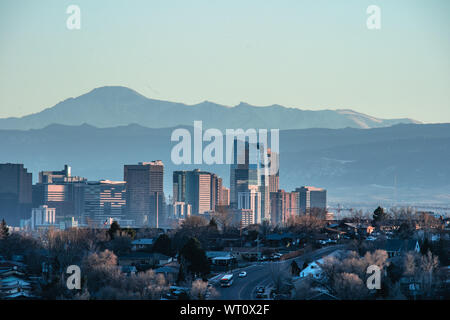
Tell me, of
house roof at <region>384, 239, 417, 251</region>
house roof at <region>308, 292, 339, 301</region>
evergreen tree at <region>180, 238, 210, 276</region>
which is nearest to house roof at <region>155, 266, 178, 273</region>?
evergreen tree at <region>180, 238, 210, 276</region>

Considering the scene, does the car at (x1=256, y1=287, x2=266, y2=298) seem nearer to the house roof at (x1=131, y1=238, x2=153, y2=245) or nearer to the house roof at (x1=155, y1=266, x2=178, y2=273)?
the house roof at (x1=155, y1=266, x2=178, y2=273)

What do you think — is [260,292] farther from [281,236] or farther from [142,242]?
[281,236]

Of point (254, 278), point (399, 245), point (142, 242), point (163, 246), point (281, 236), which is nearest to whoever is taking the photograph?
point (254, 278)

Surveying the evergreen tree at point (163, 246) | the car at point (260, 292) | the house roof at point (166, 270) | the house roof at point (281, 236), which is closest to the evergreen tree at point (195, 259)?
the house roof at point (166, 270)

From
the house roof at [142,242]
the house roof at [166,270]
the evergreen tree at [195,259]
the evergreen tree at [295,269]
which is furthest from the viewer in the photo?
the house roof at [142,242]

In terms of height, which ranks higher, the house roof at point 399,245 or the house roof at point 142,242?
the house roof at point 399,245

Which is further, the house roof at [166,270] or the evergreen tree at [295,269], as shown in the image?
the house roof at [166,270]

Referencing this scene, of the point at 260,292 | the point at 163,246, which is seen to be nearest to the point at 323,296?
the point at 260,292

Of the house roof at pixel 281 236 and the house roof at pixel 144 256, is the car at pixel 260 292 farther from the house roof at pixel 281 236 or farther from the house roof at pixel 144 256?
the house roof at pixel 281 236

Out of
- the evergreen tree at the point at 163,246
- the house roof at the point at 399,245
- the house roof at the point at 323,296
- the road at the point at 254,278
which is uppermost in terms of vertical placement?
the house roof at the point at 399,245
